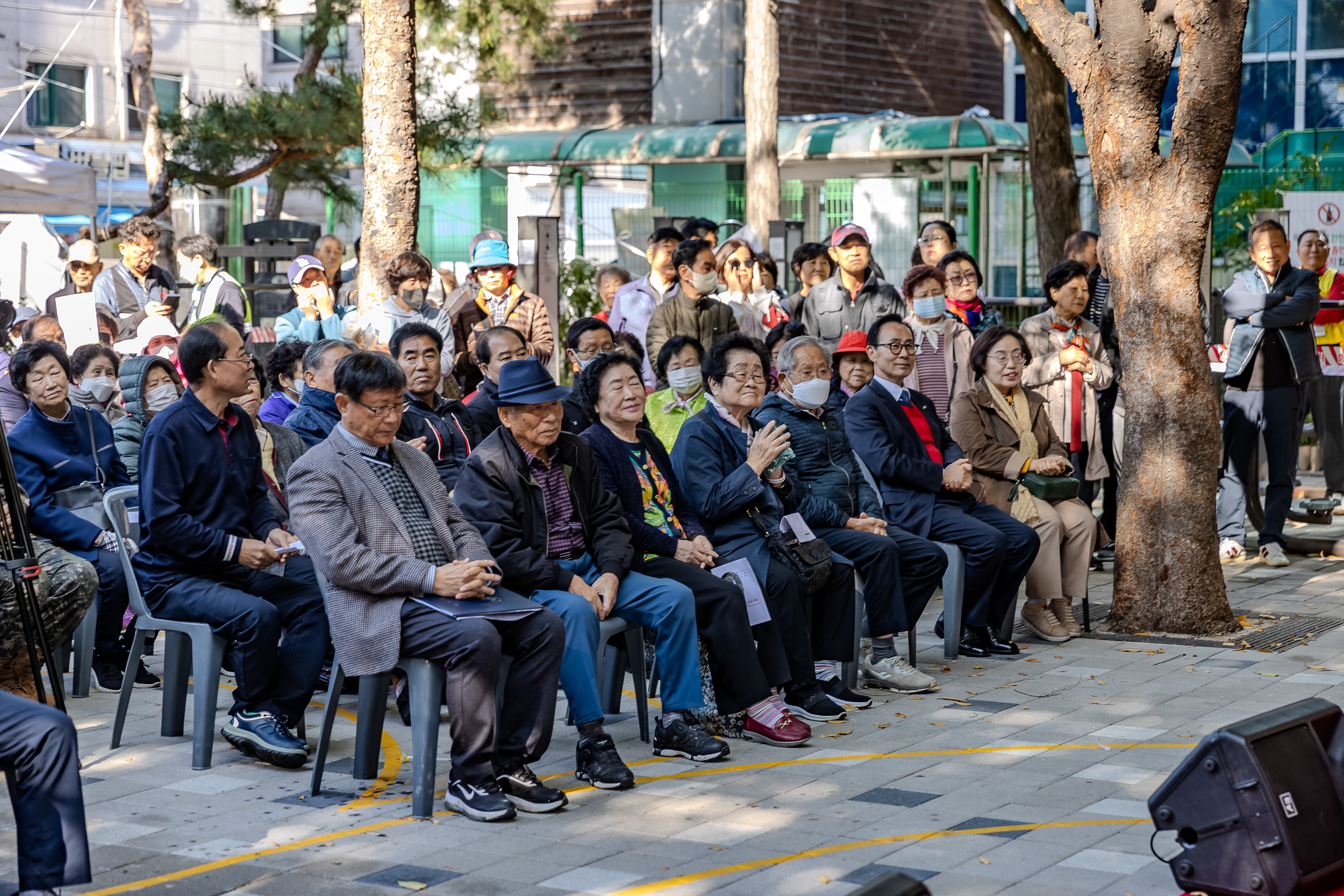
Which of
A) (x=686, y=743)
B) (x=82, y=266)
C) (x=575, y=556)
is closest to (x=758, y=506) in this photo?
(x=575, y=556)

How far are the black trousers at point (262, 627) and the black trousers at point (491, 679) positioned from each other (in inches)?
31.4

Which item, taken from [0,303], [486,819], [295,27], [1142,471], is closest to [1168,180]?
[1142,471]

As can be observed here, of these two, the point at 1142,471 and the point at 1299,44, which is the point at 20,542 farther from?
the point at 1299,44

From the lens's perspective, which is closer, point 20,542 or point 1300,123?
point 20,542

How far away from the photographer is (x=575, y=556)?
612cm

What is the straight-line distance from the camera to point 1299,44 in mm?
22469

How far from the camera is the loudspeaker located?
13.4 feet

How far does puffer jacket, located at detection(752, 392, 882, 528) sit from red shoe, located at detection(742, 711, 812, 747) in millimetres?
1218

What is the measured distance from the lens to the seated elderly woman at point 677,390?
748cm

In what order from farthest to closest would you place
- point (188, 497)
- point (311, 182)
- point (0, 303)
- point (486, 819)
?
point (311, 182) < point (0, 303) < point (188, 497) < point (486, 819)

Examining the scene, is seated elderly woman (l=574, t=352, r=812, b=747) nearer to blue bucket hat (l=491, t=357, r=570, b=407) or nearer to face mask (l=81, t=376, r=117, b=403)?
blue bucket hat (l=491, t=357, r=570, b=407)

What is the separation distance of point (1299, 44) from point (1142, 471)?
656 inches

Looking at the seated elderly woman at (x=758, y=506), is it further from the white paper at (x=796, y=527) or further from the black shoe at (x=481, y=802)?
the black shoe at (x=481, y=802)

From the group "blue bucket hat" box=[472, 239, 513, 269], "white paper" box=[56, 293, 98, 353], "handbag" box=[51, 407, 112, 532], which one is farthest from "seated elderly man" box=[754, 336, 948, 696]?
"white paper" box=[56, 293, 98, 353]
